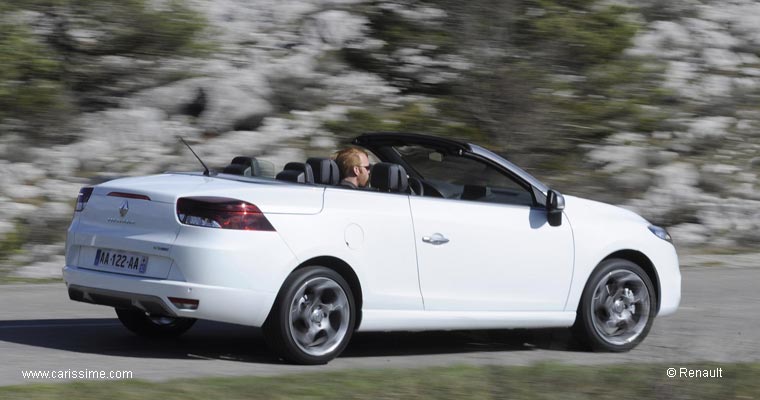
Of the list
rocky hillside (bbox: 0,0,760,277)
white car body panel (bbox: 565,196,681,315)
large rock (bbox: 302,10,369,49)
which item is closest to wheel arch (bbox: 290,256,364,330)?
white car body panel (bbox: 565,196,681,315)

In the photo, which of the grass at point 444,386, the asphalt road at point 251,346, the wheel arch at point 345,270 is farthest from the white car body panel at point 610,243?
the wheel arch at point 345,270

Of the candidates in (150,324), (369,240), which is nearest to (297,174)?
(369,240)

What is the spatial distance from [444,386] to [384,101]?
16.5 m

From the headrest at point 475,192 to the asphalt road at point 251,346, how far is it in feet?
3.71

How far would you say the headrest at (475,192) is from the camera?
9.01 metres

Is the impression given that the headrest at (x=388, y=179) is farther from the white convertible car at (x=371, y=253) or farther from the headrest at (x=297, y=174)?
the headrest at (x=297, y=174)

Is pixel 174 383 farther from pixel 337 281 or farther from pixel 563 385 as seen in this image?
pixel 563 385

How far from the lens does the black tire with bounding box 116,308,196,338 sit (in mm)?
9047

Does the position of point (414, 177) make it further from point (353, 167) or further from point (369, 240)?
point (369, 240)

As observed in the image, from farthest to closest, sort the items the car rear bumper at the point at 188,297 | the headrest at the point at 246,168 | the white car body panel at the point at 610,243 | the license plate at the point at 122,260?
the white car body panel at the point at 610,243 → the headrest at the point at 246,168 → the license plate at the point at 122,260 → the car rear bumper at the point at 188,297

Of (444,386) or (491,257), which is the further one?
(491,257)

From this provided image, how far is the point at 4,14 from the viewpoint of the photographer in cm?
1992

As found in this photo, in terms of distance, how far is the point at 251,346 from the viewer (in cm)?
895

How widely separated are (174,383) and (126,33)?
15984mm
